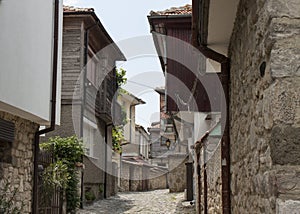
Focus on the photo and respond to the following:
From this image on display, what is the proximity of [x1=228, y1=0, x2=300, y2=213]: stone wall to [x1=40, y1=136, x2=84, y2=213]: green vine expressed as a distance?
748 centimetres

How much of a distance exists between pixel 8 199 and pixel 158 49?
7380 millimetres

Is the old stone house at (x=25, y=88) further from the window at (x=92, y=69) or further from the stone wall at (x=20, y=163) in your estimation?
the window at (x=92, y=69)

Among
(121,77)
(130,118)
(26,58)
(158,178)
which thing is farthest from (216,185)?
(130,118)

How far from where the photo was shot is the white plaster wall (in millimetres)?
7379

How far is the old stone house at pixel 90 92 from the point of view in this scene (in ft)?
56.8

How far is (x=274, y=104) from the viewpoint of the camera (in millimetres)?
2955

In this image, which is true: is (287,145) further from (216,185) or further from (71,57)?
(71,57)

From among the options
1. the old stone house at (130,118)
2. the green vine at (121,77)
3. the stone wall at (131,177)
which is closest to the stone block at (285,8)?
the green vine at (121,77)

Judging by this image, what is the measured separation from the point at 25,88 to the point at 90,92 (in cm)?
1071

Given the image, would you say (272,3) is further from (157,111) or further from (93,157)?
(157,111)

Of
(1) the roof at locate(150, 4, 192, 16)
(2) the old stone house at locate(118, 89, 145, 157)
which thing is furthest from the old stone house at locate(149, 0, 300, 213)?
(2) the old stone house at locate(118, 89, 145, 157)

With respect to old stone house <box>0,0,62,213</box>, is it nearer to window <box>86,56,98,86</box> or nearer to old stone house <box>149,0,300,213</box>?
old stone house <box>149,0,300,213</box>

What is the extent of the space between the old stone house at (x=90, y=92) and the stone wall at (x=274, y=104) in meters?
13.1

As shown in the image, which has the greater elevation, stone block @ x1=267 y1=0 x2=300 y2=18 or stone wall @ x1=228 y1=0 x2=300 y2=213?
stone block @ x1=267 y1=0 x2=300 y2=18
